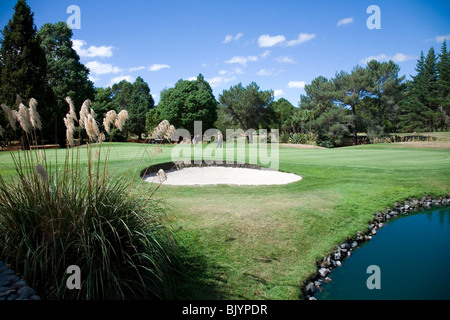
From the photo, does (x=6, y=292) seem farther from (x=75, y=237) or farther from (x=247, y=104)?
(x=247, y=104)

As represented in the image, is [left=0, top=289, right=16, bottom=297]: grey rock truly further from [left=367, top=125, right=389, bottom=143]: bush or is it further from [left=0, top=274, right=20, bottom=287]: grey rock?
[left=367, top=125, right=389, bottom=143]: bush

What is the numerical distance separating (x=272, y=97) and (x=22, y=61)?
109 feet

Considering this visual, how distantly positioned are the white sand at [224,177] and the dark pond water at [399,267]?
15.4 ft

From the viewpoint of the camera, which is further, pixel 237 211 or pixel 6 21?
pixel 6 21

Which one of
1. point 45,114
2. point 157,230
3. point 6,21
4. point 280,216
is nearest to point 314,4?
point 280,216

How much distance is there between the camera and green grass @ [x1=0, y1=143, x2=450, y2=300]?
409 centimetres

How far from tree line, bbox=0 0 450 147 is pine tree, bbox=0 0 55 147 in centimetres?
10

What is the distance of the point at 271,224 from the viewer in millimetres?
A: 5957

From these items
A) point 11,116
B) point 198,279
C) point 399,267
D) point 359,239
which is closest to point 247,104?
point 359,239
